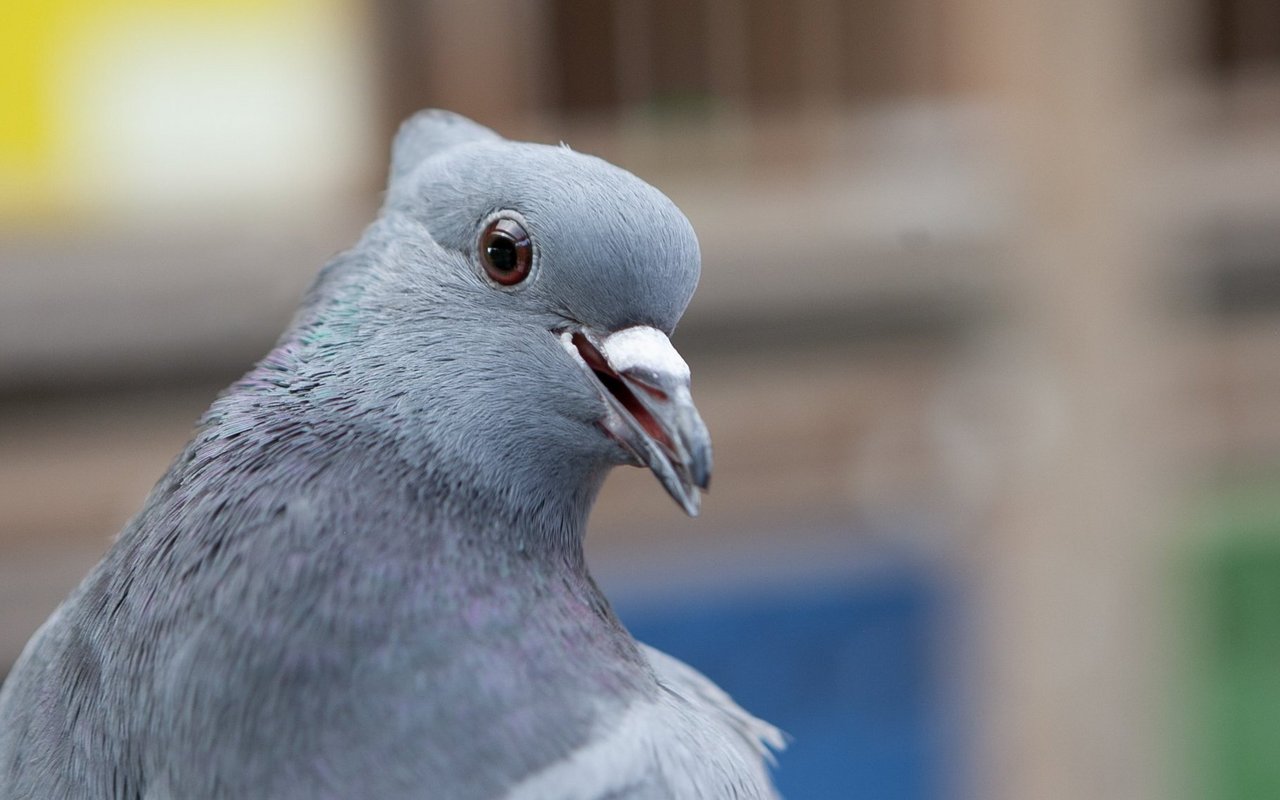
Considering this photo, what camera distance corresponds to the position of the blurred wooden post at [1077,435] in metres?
2.96

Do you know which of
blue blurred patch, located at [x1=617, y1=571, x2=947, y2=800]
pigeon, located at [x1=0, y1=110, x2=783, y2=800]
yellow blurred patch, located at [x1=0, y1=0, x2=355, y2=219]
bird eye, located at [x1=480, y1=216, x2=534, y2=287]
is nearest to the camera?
pigeon, located at [x1=0, y1=110, x2=783, y2=800]

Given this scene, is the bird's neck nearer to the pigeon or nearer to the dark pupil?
the pigeon

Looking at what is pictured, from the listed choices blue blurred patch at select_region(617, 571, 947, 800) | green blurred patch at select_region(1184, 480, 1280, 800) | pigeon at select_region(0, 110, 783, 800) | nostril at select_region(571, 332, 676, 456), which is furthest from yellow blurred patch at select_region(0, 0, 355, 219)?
green blurred patch at select_region(1184, 480, 1280, 800)

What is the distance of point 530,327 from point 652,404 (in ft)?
0.40

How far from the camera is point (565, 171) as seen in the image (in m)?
0.97

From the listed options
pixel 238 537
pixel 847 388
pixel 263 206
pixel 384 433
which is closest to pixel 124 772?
pixel 238 537

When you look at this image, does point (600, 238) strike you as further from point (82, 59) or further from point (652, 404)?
point (82, 59)

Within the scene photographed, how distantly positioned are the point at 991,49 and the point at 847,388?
76cm

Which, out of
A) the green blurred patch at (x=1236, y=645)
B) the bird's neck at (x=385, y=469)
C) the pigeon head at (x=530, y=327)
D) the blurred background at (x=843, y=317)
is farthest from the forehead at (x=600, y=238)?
the green blurred patch at (x=1236, y=645)

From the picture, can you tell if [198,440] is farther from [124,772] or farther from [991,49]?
[991,49]

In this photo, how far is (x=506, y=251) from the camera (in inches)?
39.1

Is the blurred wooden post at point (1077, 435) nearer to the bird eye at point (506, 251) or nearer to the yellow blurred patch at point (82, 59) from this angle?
the yellow blurred patch at point (82, 59)

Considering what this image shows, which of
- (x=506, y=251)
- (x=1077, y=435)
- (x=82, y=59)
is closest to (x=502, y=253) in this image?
(x=506, y=251)

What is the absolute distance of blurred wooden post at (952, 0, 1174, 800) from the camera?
296cm
